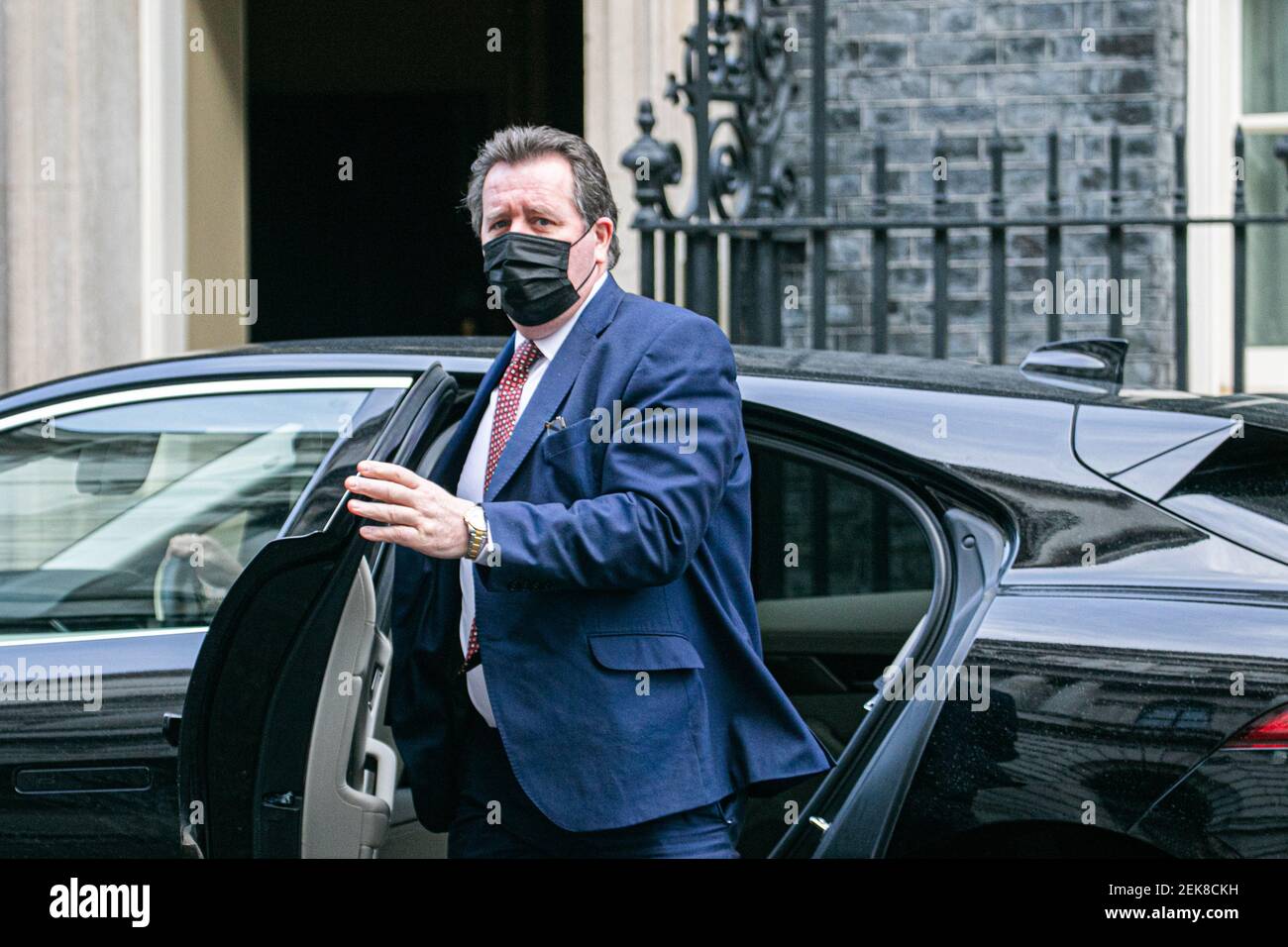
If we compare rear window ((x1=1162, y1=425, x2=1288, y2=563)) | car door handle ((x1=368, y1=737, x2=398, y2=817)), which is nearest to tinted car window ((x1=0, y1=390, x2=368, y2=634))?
car door handle ((x1=368, y1=737, x2=398, y2=817))

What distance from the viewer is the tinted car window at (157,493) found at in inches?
118

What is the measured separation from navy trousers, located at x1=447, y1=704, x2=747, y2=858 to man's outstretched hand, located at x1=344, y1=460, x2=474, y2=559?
1.42 feet

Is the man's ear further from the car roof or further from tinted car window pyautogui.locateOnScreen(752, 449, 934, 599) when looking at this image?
tinted car window pyautogui.locateOnScreen(752, 449, 934, 599)

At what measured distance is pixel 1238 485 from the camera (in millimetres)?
2516

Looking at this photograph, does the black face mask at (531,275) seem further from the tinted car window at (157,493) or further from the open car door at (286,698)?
the tinted car window at (157,493)

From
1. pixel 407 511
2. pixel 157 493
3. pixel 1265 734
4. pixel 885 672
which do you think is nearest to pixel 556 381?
pixel 407 511

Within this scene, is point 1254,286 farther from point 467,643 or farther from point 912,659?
point 467,643

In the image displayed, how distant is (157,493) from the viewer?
10.3 feet

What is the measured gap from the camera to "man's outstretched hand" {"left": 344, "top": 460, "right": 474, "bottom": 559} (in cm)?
197

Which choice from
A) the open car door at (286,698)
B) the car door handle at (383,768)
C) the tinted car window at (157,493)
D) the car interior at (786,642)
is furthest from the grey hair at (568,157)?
the car door handle at (383,768)

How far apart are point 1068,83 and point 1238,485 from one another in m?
3.94

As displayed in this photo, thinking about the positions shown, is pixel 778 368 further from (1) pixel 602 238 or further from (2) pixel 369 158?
(2) pixel 369 158

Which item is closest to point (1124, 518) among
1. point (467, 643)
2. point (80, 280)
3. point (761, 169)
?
point (467, 643)
